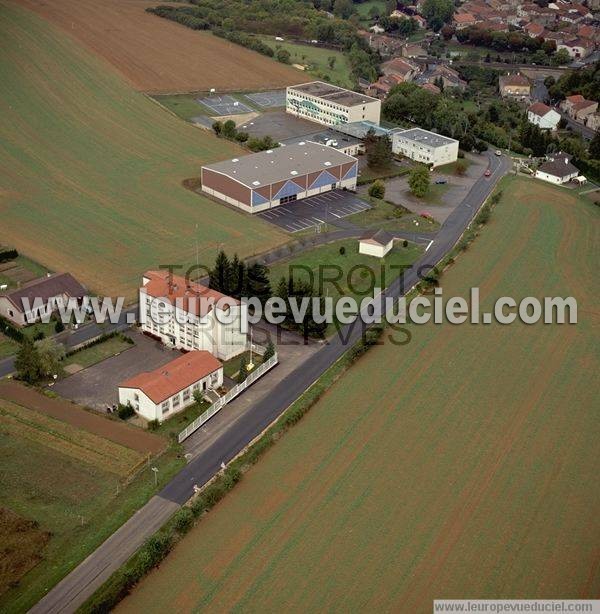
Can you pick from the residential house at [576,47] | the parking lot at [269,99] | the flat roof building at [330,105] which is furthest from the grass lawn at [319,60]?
the residential house at [576,47]

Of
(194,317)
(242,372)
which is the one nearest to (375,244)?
(194,317)

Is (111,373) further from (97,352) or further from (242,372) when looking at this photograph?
(242,372)

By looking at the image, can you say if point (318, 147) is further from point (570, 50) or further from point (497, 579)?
point (570, 50)

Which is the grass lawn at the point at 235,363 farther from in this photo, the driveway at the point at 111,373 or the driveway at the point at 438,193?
the driveway at the point at 438,193

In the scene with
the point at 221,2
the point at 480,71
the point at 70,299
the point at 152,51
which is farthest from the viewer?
the point at 221,2

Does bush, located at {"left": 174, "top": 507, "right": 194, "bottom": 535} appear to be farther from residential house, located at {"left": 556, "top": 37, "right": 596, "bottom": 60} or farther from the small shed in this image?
residential house, located at {"left": 556, "top": 37, "right": 596, "bottom": 60}

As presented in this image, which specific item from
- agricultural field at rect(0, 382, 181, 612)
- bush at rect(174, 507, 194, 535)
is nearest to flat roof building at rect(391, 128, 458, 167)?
agricultural field at rect(0, 382, 181, 612)

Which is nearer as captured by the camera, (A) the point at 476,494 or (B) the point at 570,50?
(A) the point at 476,494

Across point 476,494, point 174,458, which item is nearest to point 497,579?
point 476,494
